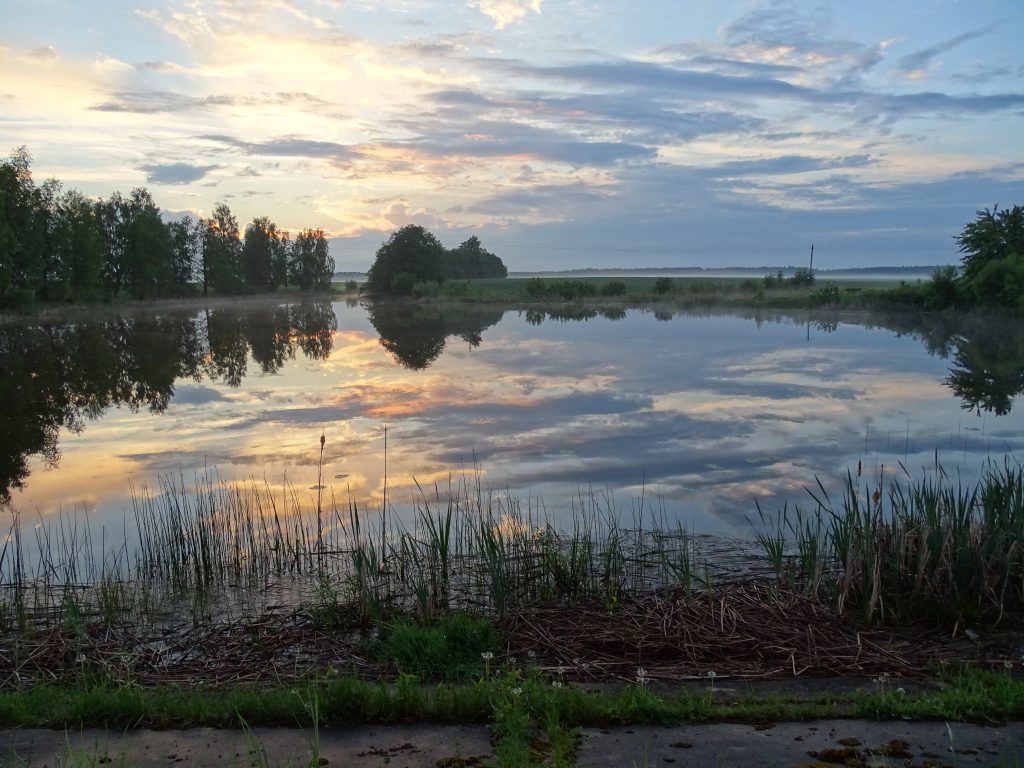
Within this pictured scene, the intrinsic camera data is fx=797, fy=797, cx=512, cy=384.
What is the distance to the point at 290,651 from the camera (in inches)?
246

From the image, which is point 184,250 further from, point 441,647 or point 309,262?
point 441,647

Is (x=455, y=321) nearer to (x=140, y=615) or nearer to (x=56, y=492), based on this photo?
(x=56, y=492)

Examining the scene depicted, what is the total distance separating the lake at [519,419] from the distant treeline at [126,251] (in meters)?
21.4

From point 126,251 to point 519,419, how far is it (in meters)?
78.1

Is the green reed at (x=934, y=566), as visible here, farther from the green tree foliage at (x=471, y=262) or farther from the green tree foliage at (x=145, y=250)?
the green tree foliage at (x=471, y=262)

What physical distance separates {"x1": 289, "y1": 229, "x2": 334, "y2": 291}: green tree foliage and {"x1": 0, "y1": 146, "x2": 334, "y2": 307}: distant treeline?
6.5 inches

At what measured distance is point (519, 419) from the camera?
1811 cm

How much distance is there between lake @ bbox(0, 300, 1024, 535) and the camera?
11984 millimetres

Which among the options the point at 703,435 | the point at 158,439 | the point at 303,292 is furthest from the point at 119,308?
the point at 703,435

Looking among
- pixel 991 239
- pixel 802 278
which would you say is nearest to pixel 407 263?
pixel 802 278

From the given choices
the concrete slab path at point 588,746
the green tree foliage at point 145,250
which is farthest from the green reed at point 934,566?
the green tree foliage at point 145,250

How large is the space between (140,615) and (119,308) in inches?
2980

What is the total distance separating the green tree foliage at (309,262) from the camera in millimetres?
130750

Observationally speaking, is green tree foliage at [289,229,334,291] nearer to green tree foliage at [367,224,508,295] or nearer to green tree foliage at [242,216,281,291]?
green tree foliage at [242,216,281,291]
